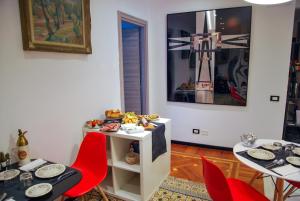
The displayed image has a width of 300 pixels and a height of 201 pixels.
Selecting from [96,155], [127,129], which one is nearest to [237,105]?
[127,129]

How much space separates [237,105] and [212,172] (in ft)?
7.21

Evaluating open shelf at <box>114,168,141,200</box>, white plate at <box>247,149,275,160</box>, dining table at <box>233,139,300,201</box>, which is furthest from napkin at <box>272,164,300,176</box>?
open shelf at <box>114,168,141,200</box>

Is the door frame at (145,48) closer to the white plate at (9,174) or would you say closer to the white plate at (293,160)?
the white plate at (9,174)

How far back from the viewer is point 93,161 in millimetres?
2076

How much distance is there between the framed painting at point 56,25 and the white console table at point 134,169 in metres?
0.98

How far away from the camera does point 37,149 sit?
1.96m

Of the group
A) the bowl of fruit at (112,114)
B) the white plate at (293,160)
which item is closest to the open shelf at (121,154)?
the bowl of fruit at (112,114)

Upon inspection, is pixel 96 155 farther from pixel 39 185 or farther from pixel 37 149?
pixel 39 185

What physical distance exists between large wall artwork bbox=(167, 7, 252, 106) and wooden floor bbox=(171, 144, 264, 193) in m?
0.85

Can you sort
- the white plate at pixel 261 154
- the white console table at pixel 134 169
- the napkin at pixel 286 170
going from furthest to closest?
the white console table at pixel 134 169 < the white plate at pixel 261 154 < the napkin at pixel 286 170

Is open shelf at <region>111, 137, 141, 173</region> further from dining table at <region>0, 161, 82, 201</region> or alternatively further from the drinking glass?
the drinking glass

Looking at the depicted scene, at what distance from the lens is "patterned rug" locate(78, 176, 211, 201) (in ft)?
7.72

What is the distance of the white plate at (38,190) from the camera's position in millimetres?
1307

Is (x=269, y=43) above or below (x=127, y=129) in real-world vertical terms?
above
